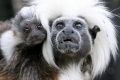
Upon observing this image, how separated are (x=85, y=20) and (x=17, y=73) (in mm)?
906

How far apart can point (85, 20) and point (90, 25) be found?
91mm

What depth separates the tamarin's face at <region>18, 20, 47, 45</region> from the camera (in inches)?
245

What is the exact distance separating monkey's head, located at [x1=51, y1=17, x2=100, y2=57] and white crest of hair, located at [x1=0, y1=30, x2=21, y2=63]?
42 centimetres

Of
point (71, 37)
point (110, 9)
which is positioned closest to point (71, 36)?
point (71, 37)

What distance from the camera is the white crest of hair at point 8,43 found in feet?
20.9

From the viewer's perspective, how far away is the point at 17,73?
20.8 ft

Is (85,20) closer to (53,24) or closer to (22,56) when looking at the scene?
(53,24)

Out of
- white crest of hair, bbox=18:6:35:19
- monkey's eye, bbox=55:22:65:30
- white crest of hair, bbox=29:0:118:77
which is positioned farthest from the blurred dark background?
white crest of hair, bbox=18:6:35:19

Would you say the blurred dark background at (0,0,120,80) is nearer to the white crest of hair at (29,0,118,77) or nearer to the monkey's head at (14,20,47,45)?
the white crest of hair at (29,0,118,77)

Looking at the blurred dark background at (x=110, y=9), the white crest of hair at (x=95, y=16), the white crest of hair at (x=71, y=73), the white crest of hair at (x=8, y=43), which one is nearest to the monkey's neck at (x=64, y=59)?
the white crest of hair at (x=71, y=73)

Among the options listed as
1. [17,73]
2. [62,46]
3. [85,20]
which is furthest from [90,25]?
[17,73]

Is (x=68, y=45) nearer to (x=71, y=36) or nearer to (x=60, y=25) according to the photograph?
(x=71, y=36)

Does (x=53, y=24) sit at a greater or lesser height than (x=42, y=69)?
greater

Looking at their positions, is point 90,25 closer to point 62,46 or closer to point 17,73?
point 62,46
